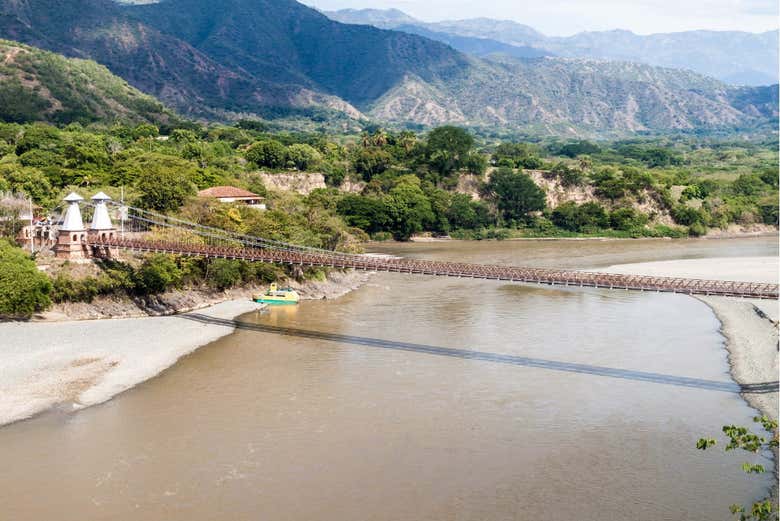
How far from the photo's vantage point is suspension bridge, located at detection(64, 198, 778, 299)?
26234 millimetres

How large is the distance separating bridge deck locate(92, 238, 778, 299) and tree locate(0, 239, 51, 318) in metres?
3.55

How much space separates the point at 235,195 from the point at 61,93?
63.1m

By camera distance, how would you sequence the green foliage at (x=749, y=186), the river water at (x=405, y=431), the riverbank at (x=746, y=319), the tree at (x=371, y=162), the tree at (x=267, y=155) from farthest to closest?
the green foliage at (x=749, y=186) → the tree at (x=371, y=162) → the tree at (x=267, y=155) → the riverbank at (x=746, y=319) → the river water at (x=405, y=431)

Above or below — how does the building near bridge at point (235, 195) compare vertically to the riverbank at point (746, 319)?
above

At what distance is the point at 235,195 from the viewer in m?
50.6

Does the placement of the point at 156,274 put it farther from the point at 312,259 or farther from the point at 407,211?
the point at 407,211

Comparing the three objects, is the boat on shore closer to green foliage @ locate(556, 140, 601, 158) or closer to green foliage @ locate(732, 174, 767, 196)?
green foliage @ locate(732, 174, 767, 196)

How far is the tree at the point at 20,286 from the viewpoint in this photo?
101 feet

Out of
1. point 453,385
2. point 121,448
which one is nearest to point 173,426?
point 121,448

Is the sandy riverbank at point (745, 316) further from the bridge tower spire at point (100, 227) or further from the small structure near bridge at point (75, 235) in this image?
the small structure near bridge at point (75, 235)

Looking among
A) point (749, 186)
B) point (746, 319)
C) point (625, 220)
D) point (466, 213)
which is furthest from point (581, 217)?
point (746, 319)

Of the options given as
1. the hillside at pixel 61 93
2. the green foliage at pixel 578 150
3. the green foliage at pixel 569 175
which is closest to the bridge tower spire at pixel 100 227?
the green foliage at pixel 569 175

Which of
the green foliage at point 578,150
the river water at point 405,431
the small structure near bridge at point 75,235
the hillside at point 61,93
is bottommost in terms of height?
the river water at point 405,431

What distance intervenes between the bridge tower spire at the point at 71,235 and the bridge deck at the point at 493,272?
0.75m
